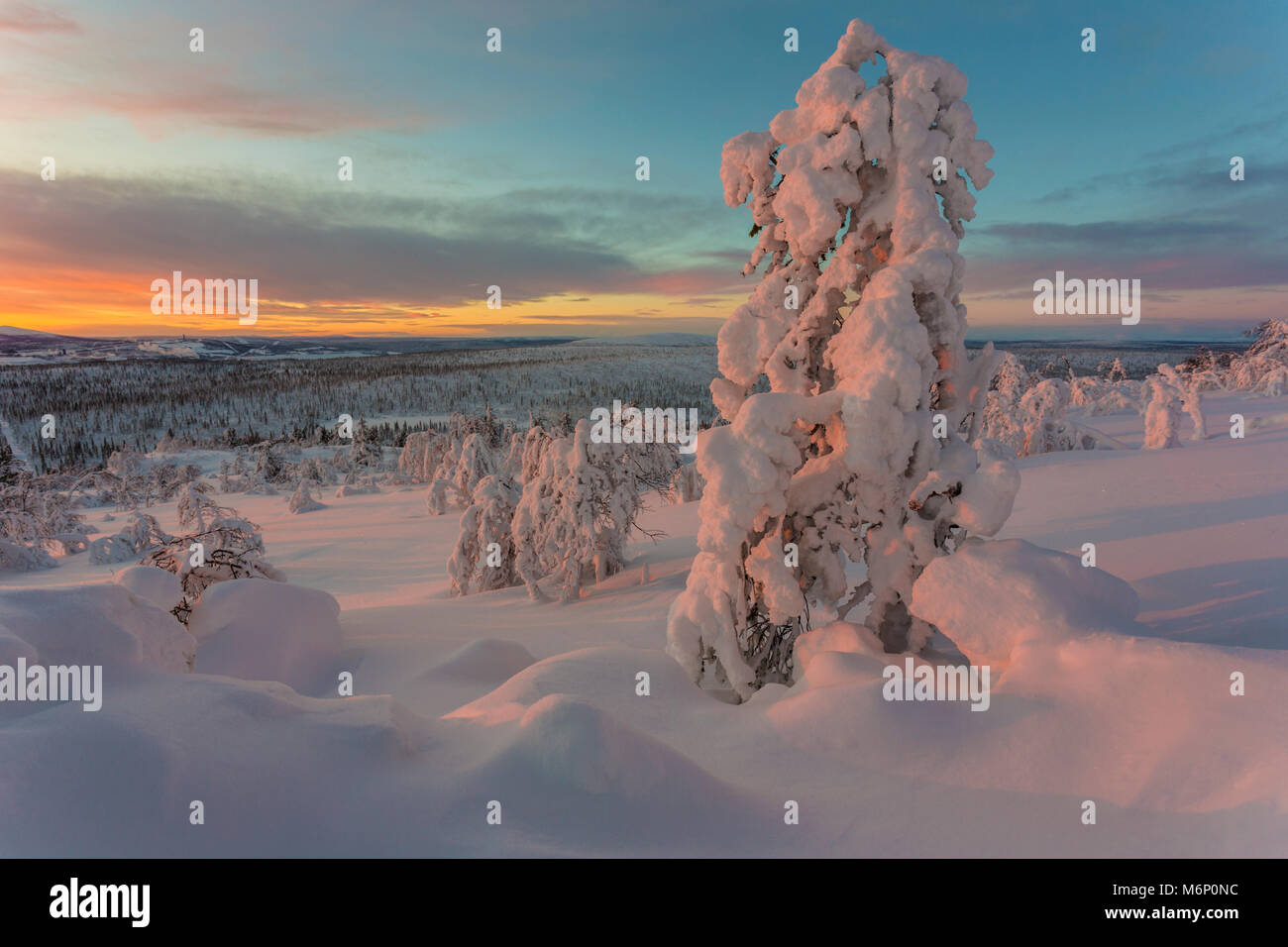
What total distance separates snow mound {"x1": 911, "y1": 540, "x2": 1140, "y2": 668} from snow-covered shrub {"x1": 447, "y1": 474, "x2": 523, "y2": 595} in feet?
35.9

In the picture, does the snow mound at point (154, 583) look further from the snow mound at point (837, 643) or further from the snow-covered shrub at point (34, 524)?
the snow-covered shrub at point (34, 524)

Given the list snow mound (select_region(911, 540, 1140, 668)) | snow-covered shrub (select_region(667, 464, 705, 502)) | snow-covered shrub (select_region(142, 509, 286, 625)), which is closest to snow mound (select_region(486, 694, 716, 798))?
snow mound (select_region(911, 540, 1140, 668))

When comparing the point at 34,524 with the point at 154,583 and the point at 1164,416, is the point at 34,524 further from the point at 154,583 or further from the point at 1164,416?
the point at 1164,416

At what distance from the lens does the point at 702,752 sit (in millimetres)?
4188

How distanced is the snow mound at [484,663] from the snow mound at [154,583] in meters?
2.55

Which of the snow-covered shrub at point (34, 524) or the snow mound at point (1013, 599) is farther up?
the snow mound at point (1013, 599)

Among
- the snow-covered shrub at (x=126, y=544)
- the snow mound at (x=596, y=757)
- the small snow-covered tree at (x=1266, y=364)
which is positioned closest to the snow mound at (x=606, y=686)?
the snow mound at (x=596, y=757)

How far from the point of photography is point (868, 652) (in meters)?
5.46

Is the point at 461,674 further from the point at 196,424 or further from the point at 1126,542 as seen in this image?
the point at 196,424

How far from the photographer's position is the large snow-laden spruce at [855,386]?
5281 millimetres

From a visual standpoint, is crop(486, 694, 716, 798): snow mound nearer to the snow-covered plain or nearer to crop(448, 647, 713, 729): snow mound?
the snow-covered plain

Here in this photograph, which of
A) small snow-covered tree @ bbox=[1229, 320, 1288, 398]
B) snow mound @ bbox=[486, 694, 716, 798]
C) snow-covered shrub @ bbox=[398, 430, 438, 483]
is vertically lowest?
snow mound @ bbox=[486, 694, 716, 798]

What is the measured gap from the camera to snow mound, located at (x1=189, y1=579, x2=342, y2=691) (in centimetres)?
662

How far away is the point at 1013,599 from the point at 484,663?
17.7ft
